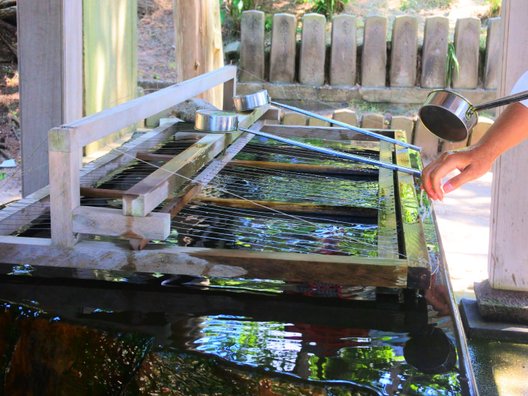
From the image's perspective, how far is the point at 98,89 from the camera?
223 inches

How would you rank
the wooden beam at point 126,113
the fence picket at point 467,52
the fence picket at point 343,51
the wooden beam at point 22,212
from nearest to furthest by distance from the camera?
the wooden beam at point 126,113, the wooden beam at point 22,212, the fence picket at point 343,51, the fence picket at point 467,52

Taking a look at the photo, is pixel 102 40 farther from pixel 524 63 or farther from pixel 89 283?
pixel 89 283

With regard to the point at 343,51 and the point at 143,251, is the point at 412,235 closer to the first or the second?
the point at 143,251

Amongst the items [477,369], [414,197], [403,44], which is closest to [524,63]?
[414,197]

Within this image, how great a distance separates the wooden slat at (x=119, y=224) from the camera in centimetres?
211

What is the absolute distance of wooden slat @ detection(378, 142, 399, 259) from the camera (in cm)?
231

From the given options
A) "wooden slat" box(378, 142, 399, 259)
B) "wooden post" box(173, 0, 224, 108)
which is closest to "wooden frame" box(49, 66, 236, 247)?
"wooden slat" box(378, 142, 399, 259)

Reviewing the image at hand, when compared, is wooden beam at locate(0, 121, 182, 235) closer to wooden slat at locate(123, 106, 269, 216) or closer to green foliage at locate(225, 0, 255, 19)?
wooden slat at locate(123, 106, 269, 216)

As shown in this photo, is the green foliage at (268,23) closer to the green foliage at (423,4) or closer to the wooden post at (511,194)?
the green foliage at (423,4)

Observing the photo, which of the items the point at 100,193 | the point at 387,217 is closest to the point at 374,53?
the point at 387,217

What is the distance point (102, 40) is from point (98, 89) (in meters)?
0.40

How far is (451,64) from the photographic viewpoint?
29.3 feet

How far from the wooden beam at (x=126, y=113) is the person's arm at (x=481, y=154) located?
101 cm

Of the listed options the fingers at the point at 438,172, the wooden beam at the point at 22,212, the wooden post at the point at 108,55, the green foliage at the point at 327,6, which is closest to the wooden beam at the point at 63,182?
the wooden beam at the point at 22,212
